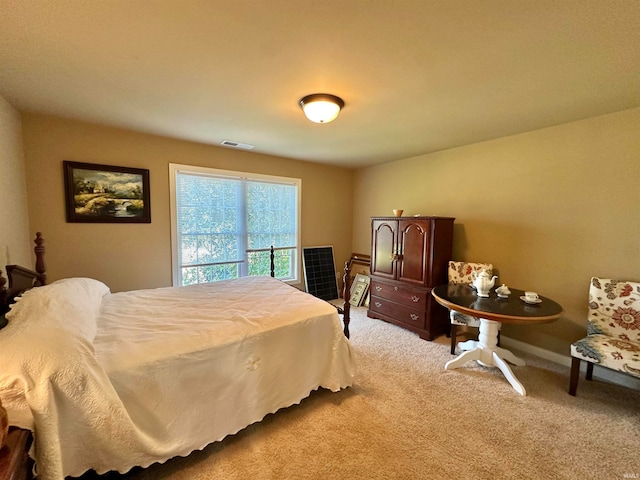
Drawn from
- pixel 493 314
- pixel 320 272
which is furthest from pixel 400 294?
pixel 320 272

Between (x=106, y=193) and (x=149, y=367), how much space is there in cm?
234

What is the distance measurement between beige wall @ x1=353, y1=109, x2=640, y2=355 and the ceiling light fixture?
85.0 inches

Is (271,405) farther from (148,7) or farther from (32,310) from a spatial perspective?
(148,7)

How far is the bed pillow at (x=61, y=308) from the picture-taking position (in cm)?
126

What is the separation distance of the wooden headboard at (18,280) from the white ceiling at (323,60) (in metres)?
1.31

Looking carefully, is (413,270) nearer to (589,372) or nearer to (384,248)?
(384,248)

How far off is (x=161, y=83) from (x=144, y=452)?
2.28 m

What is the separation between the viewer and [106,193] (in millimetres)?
2787

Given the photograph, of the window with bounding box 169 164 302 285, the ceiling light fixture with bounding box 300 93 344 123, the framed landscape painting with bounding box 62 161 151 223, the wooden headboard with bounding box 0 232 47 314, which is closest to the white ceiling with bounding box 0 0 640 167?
the ceiling light fixture with bounding box 300 93 344 123

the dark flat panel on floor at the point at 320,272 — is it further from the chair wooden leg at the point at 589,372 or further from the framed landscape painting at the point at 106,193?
the chair wooden leg at the point at 589,372

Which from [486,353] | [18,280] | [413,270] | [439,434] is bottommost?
[439,434]

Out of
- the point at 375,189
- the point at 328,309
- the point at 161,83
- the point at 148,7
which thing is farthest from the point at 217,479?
the point at 375,189

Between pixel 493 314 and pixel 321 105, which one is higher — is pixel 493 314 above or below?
below

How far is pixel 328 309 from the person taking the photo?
212cm
